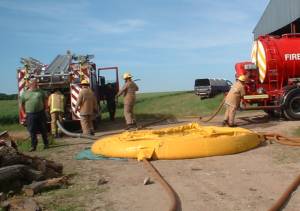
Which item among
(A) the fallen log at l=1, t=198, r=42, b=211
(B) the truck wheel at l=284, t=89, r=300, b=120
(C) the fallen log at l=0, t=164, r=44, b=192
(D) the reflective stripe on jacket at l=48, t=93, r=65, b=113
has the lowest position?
(A) the fallen log at l=1, t=198, r=42, b=211

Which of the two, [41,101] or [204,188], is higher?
[41,101]

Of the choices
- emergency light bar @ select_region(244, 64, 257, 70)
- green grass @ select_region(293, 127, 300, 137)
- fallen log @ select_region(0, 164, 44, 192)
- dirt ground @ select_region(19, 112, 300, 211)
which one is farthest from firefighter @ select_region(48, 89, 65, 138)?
fallen log @ select_region(0, 164, 44, 192)

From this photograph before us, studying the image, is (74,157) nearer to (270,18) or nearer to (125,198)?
(125,198)

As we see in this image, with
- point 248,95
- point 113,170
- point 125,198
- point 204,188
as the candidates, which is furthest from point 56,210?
point 248,95

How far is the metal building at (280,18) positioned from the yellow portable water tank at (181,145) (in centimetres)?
1471

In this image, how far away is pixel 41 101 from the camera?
12.9 m

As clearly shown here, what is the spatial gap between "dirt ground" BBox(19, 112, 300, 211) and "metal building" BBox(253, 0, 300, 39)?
15236 millimetres

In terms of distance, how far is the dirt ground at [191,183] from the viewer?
646 centimetres

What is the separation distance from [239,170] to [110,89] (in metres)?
13.7

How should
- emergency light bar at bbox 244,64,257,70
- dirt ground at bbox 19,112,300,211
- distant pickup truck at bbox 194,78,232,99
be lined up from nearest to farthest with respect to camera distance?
1. dirt ground at bbox 19,112,300,211
2. emergency light bar at bbox 244,64,257,70
3. distant pickup truck at bbox 194,78,232,99

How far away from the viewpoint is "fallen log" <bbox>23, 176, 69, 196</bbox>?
7.33 m

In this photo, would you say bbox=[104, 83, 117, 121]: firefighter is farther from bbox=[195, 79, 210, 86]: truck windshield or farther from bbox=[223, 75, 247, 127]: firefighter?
bbox=[195, 79, 210, 86]: truck windshield

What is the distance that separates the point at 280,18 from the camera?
27594 mm

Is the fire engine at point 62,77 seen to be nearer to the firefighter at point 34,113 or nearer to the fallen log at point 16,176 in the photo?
the firefighter at point 34,113
